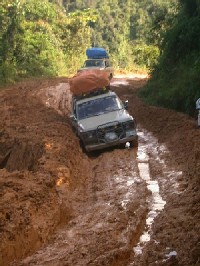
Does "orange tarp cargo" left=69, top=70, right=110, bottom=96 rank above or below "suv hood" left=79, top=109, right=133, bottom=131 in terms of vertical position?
above

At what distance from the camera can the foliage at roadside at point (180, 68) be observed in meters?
18.6

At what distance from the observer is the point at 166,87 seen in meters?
21.8

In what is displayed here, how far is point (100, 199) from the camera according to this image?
9812 millimetres

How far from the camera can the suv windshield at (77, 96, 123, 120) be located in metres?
14.7

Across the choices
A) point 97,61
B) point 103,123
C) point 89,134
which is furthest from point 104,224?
point 97,61

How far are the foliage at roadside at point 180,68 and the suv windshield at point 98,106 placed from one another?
386 centimetres

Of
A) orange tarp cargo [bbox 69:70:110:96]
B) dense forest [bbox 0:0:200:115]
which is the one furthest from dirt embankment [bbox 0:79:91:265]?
dense forest [bbox 0:0:200:115]

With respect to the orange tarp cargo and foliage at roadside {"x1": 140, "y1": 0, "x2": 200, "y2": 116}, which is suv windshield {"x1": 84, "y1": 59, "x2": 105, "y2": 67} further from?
the orange tarp cargo

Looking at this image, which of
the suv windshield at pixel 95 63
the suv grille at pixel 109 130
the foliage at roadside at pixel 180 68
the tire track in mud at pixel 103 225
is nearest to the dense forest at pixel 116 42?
the foliage at roadside at pixel 180 68

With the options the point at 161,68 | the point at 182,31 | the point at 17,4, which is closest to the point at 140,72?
the point at 17,4

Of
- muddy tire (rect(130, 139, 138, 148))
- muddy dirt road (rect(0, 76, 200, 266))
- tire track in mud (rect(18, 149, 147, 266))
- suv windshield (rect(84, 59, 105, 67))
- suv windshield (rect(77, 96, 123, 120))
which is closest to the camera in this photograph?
tire track in mud (rect(18, 149, 147, 266))

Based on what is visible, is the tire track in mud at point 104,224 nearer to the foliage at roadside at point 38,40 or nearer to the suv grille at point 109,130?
the suv grille at point 109,130

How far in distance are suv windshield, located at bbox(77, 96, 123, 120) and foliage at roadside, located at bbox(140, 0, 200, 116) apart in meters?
3.86

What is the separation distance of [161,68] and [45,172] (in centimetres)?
1436
